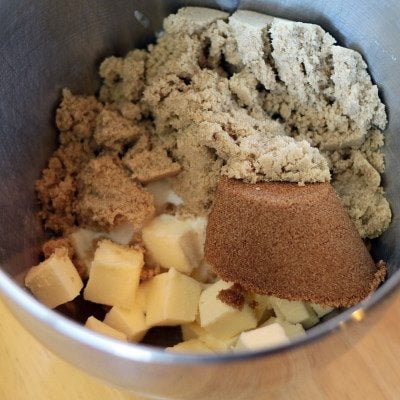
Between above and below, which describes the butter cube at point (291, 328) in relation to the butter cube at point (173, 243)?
below

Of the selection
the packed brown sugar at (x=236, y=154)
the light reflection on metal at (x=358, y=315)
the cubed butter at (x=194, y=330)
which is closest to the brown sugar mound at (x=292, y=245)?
the packed brown sugar at (x=236, y=154)

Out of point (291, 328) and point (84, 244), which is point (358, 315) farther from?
point (84, 244)

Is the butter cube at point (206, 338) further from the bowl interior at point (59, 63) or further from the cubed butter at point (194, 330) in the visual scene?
the bowl interior at point (59, 63)

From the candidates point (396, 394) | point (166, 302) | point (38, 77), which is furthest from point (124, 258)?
point (396, 394)

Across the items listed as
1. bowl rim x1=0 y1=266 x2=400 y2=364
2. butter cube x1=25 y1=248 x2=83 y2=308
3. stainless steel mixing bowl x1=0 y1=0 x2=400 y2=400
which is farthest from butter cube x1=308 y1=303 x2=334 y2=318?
butter cube x1=25 y1=248 x2=83 y2=308

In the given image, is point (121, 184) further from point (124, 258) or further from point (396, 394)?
point (396, 394)

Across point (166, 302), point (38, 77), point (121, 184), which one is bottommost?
point (166, 302)
